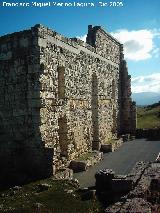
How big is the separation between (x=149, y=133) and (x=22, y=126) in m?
13.1

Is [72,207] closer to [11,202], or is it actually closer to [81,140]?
[11,202]

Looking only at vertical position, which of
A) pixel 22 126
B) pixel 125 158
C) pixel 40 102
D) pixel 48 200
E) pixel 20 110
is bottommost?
pixel 48 200

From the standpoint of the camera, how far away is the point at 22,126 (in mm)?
14344

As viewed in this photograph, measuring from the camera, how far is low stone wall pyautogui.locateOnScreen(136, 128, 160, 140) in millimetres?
24281

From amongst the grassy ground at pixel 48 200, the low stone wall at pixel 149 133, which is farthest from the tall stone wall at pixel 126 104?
the grassy ground at pixel 48 200

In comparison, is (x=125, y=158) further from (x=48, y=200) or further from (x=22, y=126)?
(x=48, y=200)

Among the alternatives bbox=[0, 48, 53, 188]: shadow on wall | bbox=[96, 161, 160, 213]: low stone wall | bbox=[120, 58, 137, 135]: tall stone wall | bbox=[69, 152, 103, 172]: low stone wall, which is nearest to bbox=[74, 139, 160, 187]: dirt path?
bbox=[69, 152, 103, 172]: low stone wall

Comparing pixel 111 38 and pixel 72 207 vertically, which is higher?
pixel 111 38

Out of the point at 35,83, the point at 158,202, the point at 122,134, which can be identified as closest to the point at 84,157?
the point at 35,83

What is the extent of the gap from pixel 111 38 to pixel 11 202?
1652 cm

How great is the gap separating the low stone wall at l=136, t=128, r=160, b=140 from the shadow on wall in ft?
40.2

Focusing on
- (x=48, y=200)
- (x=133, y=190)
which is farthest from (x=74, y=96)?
(x=133, y=190)

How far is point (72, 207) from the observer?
9953 millimetres

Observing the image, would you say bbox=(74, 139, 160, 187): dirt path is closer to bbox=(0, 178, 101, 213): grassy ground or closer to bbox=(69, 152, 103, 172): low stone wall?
bbox=(69, 152, 103, 172): low stone wall
